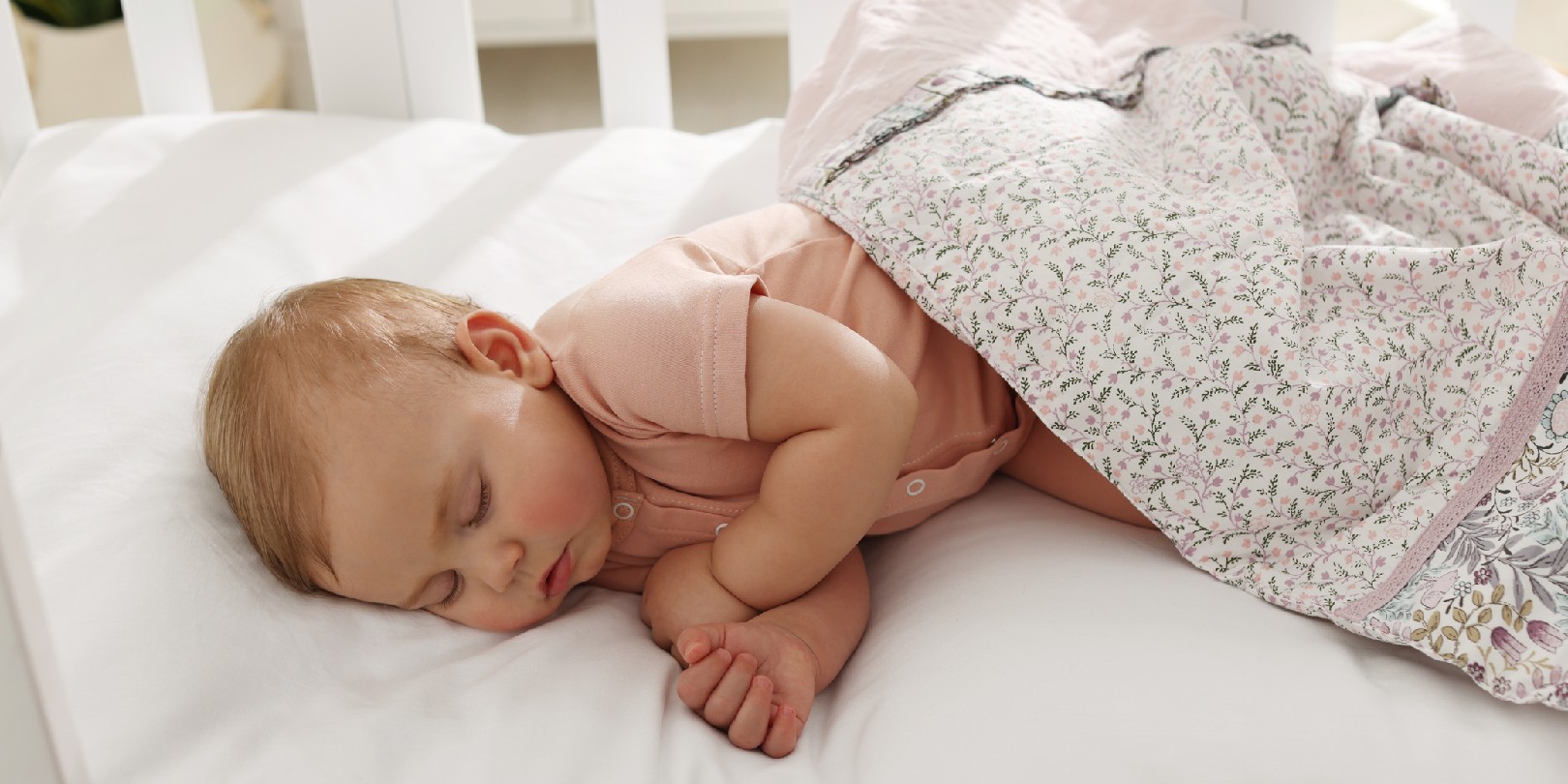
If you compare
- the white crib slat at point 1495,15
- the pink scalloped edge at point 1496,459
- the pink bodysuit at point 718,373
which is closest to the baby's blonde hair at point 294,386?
the pink bodysuit at point 718,373

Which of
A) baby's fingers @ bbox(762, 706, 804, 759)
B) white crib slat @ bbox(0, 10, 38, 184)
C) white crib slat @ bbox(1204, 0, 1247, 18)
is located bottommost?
baby's fingers @ bbox(762, 706, 804, 759)

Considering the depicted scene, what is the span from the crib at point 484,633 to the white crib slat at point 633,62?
0.24 meters

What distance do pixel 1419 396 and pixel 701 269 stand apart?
1.69 feet

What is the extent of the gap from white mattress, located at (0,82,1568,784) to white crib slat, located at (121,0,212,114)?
0.43 metres

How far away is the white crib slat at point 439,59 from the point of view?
140 centimetres

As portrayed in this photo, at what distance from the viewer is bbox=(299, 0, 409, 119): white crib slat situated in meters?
1.40

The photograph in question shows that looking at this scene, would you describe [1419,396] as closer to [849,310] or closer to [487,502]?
[849,310]

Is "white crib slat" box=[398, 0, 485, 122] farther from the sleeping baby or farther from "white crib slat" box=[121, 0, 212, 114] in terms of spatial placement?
the sleeping baby

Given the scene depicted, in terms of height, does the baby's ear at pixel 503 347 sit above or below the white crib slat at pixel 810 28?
below

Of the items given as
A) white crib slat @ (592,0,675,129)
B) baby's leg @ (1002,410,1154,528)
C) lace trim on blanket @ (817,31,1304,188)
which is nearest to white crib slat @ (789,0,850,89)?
white crib slat @ (592,0,675,129)

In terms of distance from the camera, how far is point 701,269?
0.90 metres

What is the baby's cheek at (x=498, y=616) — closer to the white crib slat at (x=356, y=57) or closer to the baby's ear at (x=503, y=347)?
the baby's ear at (x=503, y=347)

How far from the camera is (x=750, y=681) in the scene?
0.76m

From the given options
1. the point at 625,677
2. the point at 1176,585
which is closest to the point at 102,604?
the point at 625,677
